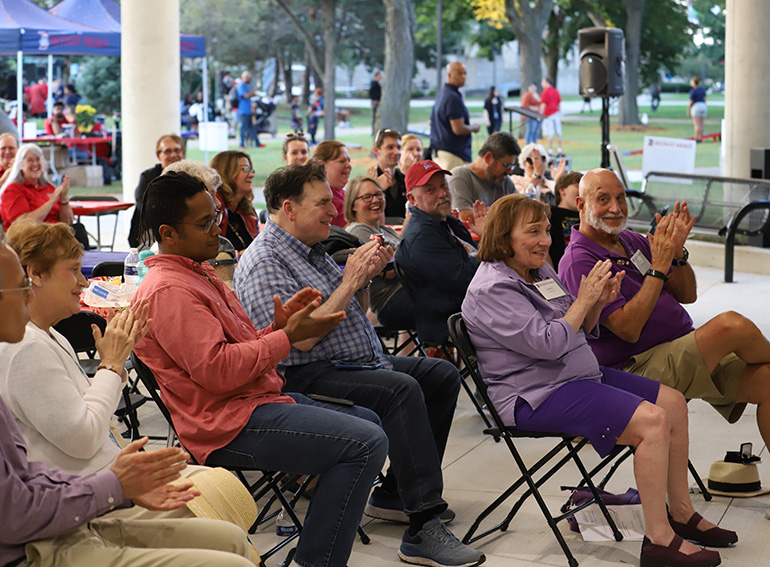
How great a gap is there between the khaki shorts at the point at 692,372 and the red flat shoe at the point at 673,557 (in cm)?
78

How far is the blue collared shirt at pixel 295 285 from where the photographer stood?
3.87 meters

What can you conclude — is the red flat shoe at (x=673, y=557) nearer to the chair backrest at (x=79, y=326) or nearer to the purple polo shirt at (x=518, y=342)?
the purple polo shirt at (x=518, y=342)

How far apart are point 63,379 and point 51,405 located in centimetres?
8

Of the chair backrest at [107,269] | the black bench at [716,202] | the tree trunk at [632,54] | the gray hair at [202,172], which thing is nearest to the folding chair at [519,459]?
the gray hair at [202,172]

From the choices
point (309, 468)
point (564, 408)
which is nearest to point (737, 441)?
point (564, 408)

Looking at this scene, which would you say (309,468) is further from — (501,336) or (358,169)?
(358,169)

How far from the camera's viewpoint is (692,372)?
4.33m

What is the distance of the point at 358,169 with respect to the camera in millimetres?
22484

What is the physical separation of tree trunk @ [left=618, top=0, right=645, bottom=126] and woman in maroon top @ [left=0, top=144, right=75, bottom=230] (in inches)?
1039

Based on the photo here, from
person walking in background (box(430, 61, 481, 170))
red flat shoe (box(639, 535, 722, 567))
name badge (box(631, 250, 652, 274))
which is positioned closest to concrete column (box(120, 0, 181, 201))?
person walking in background (box(430, 61, 481, 170))

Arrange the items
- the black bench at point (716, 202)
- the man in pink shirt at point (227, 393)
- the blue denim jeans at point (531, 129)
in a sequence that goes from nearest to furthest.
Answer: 1. the man in pink shirt at point (227, 393)
2. the black bench at point (716, 202)
3. the blue denim jeans at point (531, 129)

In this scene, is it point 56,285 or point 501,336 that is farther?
point 501,336

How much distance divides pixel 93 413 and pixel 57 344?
8.3 inches

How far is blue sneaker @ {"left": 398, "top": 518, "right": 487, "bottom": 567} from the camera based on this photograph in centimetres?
381
